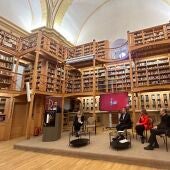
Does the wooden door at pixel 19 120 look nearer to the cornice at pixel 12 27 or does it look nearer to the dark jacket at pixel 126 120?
the cornice at pixel 12 27

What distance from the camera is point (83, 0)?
9.34 metres

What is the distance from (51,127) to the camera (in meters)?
4.68

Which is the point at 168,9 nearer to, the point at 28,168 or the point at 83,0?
the point at 83,0

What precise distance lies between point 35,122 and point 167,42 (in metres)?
6.03

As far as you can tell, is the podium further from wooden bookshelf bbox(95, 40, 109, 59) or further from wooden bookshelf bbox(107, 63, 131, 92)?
wooden bookshelf bbox(95, 40, 109, 59)

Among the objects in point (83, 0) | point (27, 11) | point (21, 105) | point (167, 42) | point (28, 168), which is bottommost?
point (28, 168)

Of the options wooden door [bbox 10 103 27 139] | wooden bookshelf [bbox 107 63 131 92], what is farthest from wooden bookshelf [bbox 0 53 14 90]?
wooden bookshelf [bbox 107 63 131 92]

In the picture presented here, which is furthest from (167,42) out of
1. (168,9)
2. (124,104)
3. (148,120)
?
(168,9)

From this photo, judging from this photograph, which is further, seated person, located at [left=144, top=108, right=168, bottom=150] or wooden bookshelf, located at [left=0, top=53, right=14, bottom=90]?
wooden bookshelf, located at [left=0, top=53, right=14, bottom=90]

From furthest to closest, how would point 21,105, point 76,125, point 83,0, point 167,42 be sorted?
point 83,0, point 21,105, point 167,42, point 76,125

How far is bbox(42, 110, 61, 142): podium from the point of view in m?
4.61

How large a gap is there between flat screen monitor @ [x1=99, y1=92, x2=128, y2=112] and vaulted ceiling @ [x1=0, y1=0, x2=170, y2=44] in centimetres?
477

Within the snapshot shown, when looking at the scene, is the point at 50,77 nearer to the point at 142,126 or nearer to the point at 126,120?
the point at 126,120

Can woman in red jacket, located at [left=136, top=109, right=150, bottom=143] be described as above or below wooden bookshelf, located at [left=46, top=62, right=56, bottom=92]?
below
